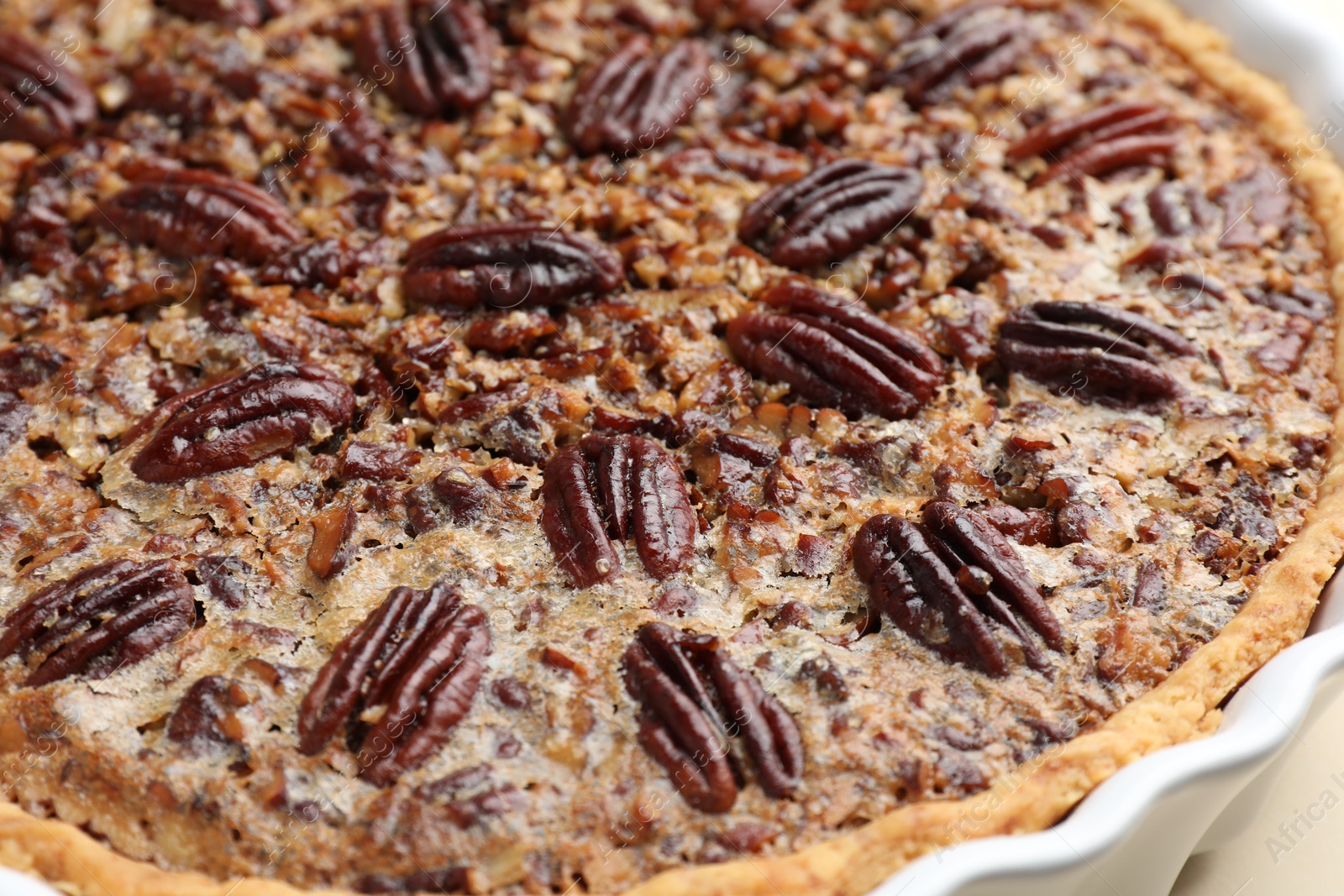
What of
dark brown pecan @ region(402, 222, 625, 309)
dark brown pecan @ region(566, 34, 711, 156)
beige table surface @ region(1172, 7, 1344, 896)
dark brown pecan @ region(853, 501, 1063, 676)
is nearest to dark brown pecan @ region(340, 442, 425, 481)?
dark brown pecan @ region(402, 222, 625, 309)

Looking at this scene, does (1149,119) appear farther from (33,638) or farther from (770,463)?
(33,638)

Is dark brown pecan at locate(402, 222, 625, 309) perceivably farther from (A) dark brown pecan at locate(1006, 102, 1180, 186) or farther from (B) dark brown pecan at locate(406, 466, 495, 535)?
(A) dark brown pecan at locate(1006, 102, 1180, 186)

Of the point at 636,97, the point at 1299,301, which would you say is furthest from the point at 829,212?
the point at 1299,301

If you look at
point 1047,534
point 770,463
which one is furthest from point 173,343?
point 1047,534

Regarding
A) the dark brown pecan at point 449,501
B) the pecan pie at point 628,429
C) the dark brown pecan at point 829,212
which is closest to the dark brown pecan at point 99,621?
the pecan pie at point 628,429

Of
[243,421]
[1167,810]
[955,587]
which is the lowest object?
[1167,810]

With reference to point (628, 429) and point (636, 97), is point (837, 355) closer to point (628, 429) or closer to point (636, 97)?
point (628, 429)
